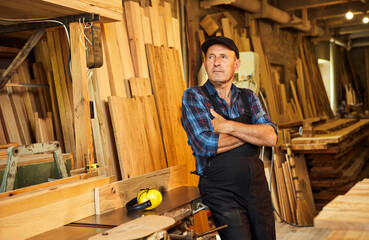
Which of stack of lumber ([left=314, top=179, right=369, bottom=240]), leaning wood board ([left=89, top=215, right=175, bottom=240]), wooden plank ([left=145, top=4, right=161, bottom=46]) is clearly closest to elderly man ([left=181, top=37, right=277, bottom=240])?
leaning wood board ([left=89, top=215, right=175, bottom=240])

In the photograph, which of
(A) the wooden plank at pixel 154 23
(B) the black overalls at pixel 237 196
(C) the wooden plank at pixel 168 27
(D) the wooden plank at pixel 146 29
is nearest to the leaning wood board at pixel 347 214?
(B) the black overalls at pixel 237 196

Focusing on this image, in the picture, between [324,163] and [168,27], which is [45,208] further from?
[324,163]

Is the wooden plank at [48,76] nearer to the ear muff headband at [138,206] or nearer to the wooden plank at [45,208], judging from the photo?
the wooden plank at [45,208]

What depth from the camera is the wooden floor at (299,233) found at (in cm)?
529

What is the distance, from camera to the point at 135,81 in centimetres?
429

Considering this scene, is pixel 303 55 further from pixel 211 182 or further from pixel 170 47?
pixel 211 182

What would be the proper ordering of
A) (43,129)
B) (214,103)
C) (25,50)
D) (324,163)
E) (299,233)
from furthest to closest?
(324,163), (299,233), (43,129), (25,50), (214,103)

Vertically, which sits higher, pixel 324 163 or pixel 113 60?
pixel 113 60

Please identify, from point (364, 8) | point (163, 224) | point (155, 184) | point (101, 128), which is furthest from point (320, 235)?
point (364, 8)

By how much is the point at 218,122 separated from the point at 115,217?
38.6 inches

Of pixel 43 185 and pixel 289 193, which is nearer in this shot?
pixel 43 185

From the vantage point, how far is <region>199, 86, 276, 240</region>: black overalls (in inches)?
120

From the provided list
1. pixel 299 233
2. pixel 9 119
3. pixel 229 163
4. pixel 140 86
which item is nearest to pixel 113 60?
pixel 140 86

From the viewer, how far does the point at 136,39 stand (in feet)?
14.8
